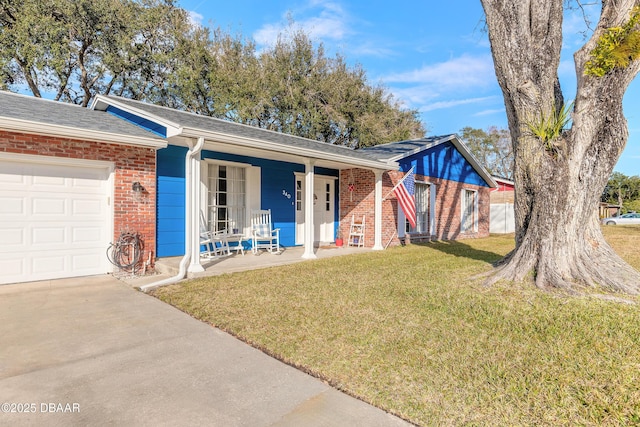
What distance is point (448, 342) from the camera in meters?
3.27

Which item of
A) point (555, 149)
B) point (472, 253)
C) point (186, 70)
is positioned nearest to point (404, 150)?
point (472, 253)

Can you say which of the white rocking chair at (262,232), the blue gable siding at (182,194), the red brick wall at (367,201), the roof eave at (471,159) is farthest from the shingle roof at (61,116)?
the roof eave at (471,159)

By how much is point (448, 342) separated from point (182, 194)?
636 centimetres

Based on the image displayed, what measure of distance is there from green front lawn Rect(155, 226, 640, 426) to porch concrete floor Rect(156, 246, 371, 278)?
0.79 m

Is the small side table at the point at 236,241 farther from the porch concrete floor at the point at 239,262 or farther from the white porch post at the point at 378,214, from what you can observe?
the white porch post at the point at 378,214

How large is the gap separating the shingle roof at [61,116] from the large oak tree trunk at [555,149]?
20.1 ft

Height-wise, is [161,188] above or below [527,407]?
above

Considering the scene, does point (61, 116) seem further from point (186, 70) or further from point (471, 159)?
point (471, 159)

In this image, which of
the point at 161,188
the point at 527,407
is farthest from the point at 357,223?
the point at 527,407

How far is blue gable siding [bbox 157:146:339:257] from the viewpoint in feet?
24.3

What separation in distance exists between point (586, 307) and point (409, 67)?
15339mm

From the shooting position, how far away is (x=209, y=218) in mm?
8250

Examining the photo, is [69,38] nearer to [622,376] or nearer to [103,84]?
[103,84]

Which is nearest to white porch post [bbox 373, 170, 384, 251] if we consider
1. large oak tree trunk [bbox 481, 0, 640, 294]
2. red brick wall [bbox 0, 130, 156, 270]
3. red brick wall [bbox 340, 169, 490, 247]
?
red brick wall [bbox 340, 169, 490, 247]
